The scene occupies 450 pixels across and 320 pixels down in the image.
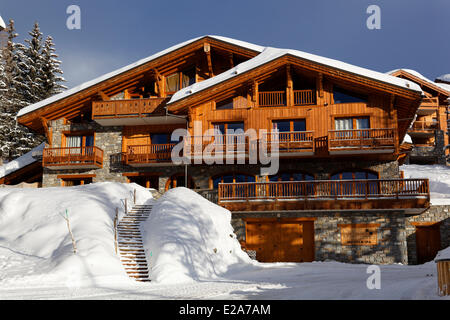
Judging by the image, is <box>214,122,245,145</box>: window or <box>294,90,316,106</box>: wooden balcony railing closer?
<box>214,122,245,145</box>: window

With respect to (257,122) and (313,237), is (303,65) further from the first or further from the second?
(313,237)

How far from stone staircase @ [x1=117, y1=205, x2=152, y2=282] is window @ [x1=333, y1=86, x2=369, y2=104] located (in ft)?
39.8

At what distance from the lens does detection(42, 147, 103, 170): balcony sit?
2611 centimetres

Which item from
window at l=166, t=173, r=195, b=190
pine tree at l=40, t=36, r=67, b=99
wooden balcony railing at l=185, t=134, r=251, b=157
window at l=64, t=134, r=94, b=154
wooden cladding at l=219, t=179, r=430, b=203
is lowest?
wooden cladding at l=219, t=179, r=430, b=203

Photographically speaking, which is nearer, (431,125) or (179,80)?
(179,80)

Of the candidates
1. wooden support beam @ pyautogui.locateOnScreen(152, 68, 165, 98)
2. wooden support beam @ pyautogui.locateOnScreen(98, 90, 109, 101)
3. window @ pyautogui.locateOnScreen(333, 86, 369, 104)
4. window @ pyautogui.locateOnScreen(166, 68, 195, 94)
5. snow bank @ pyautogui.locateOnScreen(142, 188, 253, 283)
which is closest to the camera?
snow bank @ pyautogui.locateOnScreen(142, 188, 253, 283)

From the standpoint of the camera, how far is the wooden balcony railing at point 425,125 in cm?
4297

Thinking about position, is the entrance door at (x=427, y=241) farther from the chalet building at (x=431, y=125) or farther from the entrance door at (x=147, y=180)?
the chalet building at (x=431, y=125)

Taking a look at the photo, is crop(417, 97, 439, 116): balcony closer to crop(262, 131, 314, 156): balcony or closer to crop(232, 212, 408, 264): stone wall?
crop(262, 131, 314, 156): balcony

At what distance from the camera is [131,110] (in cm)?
2578

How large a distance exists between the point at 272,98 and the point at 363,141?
574 cm

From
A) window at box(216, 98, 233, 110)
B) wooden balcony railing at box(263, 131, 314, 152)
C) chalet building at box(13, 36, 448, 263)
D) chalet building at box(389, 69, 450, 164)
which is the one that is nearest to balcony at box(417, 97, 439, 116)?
chalet building at box(389, 69, 450, 164)

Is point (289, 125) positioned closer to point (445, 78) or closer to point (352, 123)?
point (352, 123)

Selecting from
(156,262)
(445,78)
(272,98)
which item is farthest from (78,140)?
(445,78)
